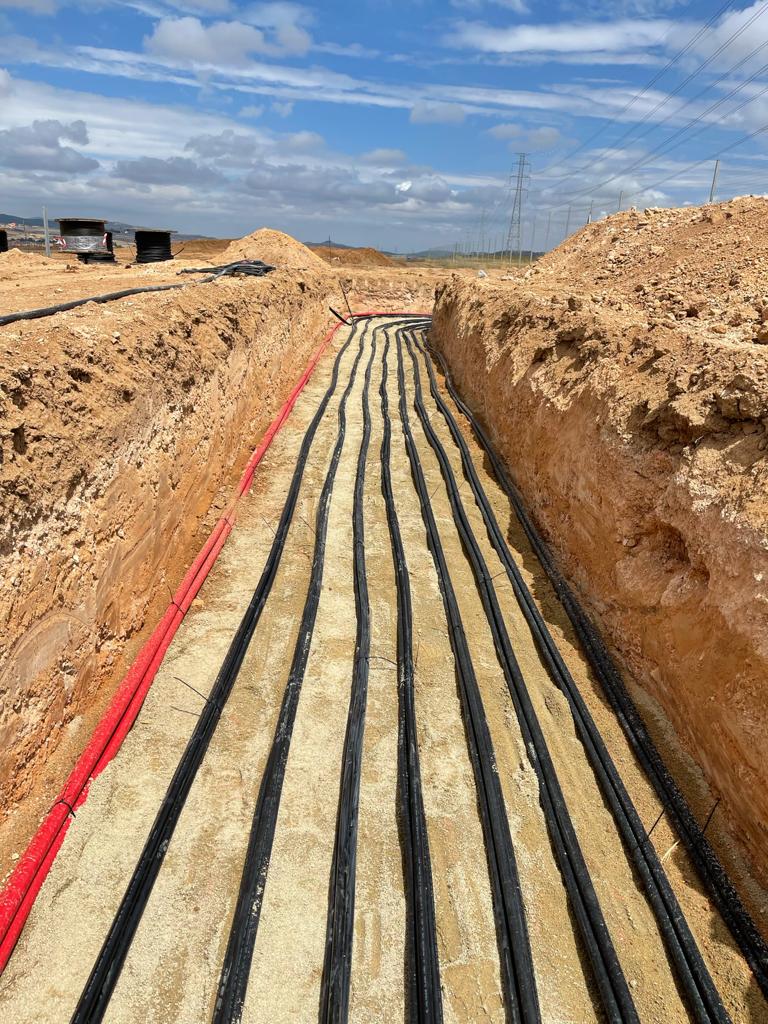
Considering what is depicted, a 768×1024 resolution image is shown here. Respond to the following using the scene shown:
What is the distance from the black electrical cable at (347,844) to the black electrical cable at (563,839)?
60.4 inches

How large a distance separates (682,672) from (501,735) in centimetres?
181

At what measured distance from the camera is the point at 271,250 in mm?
28391

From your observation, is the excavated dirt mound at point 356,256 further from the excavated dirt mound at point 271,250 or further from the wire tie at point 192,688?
the wire tie at point 192,688

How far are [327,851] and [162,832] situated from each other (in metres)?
1.26

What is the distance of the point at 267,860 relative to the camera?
4.34 m

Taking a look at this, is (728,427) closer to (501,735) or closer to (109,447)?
(501,735)

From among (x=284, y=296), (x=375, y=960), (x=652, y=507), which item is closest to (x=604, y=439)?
(x=652, y=507)

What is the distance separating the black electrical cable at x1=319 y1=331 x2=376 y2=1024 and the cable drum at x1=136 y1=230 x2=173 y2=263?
21350mm

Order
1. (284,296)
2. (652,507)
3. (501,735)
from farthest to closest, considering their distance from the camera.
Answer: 1. (284,296)
2. (652,507)
3. (501,735)

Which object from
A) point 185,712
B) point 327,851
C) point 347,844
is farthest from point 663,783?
point 185,712

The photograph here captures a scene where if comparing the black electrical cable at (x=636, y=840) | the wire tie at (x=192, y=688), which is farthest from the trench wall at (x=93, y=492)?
the black electrical cable at (x=636, y=840)

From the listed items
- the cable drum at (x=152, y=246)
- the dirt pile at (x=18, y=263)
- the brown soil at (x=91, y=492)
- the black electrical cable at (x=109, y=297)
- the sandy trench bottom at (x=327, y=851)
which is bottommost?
the sandy trench bottom at (x=327, y=851)

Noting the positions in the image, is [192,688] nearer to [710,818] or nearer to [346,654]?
[346,654]

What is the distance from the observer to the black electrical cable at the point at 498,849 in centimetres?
367
